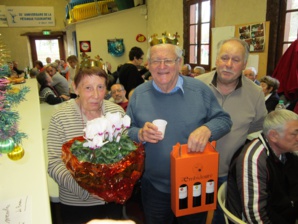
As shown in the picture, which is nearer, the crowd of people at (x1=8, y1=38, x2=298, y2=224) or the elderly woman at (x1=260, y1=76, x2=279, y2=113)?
the crowd of people at (x1=8, y1=38, x2=298, y2=224)

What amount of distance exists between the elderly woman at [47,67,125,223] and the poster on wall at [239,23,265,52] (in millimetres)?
3343

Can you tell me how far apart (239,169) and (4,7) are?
46.0 feet

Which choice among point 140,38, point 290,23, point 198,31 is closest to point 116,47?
point 140,38

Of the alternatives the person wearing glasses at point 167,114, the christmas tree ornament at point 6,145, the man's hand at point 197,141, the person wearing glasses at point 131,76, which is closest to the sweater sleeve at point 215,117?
the person wearing glasses at point 167,114

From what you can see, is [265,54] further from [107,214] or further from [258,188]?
[107,214]

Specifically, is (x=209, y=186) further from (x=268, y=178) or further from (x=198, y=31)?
(x=198, y=31)

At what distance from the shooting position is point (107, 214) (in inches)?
56.3

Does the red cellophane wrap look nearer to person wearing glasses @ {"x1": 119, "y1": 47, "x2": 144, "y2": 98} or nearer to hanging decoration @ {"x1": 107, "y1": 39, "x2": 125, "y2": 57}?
person wearing glasses @ {"x1": 119, "y1": 47, "x2": 144, "y2": 98}

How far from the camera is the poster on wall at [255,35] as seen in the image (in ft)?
13.0

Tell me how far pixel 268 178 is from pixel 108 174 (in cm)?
101

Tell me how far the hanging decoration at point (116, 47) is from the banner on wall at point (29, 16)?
6257 mm

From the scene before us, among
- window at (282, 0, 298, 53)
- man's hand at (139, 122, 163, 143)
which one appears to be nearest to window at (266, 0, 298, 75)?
window at (282, 0, 298, 53)

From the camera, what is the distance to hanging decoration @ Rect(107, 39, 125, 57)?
8.82m

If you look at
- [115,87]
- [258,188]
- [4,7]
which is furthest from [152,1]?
[4,7]
